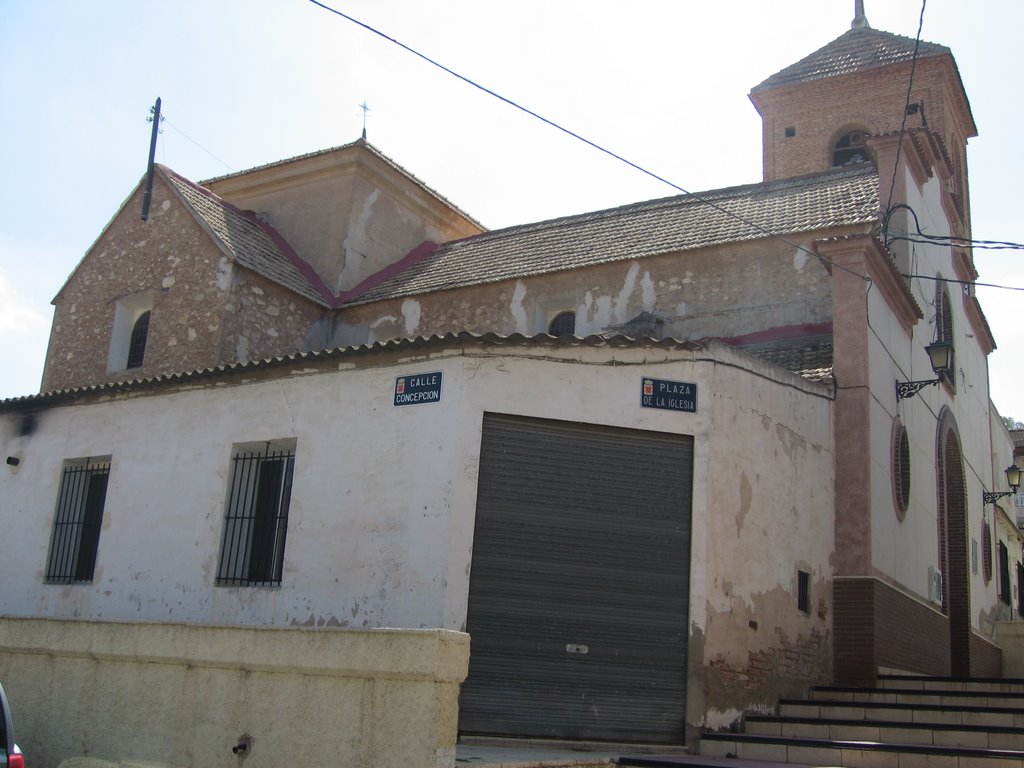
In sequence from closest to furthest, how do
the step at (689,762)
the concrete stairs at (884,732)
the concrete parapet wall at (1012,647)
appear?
the step at (689,762) → the concrete stairs at (884,732) → the concrete parapet wall at (1012,647)

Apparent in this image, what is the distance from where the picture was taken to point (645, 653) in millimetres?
10656

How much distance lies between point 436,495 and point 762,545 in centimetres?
372

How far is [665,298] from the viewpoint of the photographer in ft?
55.6

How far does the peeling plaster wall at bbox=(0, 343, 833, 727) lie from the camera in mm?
10914

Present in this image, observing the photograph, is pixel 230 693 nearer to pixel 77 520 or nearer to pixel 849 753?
pixel 849 753

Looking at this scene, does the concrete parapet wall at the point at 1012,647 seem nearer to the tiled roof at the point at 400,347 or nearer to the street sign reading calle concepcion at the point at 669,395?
the street sign reading calle concepcion at the point at 669,395

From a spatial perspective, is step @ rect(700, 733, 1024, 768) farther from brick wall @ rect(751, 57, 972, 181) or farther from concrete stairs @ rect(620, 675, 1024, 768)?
brick wall @ rect(751, 57, 972, 181)

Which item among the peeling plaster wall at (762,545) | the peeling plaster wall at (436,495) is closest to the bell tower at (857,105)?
the peeling plaster wall at (762,545)

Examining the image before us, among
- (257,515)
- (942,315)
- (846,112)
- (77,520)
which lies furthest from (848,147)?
(77,520)

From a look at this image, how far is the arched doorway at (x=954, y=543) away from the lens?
1791cm

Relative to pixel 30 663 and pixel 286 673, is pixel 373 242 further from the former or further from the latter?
pixel 286 673

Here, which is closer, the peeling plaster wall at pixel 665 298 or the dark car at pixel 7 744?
the dark car at pixel 7 744

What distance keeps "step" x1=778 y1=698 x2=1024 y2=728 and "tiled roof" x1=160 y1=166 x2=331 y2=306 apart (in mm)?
11552

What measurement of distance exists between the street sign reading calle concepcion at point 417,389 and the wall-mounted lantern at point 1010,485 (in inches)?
561
